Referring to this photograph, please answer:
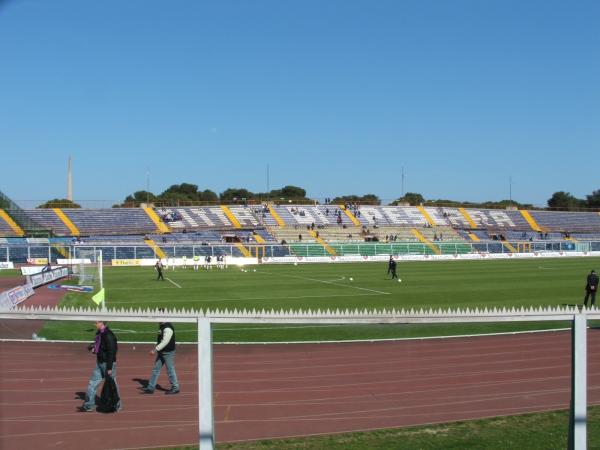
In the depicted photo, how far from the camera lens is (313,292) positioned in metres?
32.6

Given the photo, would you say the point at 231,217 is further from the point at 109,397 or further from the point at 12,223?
the point at 109,397

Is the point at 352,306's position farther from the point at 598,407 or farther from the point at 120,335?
the point at 598,407

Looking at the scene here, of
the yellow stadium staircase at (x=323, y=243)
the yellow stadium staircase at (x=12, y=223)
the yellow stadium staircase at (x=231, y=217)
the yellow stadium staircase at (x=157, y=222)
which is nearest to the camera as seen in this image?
the yellow stadium staircase at (x=12, y=223)

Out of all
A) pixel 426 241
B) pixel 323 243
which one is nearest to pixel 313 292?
pixel 323 243

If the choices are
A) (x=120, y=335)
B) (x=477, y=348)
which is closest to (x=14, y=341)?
(x=120, y=335)

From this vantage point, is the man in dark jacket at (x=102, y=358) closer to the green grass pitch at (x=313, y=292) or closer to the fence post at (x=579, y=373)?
the green grass pitch at (x=313, y=292)

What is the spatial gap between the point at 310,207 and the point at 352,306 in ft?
195

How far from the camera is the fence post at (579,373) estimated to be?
592cm

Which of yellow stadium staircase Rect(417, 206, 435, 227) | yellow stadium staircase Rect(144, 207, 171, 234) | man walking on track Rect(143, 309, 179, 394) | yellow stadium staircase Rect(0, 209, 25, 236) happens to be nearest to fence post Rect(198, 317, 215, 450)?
man walking on track Rect(143, 309, 179, 394)

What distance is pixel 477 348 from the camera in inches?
522

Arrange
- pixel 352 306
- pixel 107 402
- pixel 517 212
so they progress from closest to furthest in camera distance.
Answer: pixel 107 402 < pixel 352 306 < pixel 517 212

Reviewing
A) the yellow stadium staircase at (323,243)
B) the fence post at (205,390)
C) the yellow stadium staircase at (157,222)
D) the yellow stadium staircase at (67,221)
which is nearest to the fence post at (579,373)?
the fence post at (205,390)

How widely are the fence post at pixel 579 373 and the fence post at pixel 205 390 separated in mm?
3526

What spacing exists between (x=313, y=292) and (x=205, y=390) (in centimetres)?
2719
